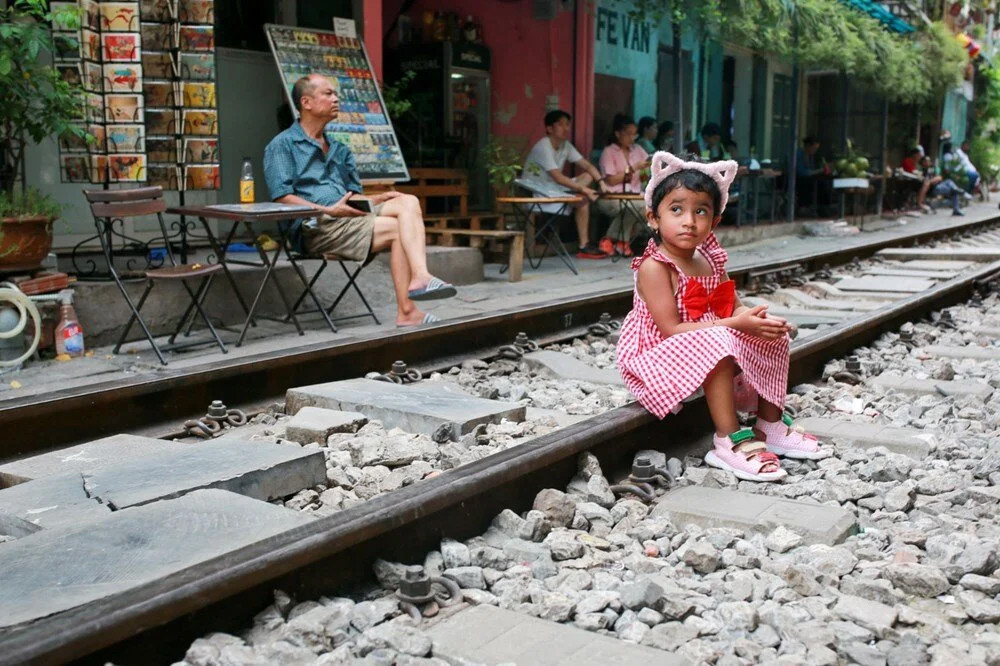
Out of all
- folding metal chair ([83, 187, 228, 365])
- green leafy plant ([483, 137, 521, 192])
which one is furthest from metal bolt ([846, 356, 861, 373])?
green leafy plant ([483, 137, 521, 192])

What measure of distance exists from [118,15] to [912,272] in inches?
288

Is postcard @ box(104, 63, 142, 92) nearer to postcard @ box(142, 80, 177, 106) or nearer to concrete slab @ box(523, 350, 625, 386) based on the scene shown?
postcard @ box(142, 80, 177, 106)

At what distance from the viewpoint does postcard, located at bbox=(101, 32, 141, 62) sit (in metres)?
6.96

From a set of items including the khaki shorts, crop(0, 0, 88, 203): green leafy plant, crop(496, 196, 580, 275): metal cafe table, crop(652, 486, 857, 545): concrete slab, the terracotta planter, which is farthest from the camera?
crop(496, 196, 580, 275): metal cafe table

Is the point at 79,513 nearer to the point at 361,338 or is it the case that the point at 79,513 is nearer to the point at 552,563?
the point at 552,563

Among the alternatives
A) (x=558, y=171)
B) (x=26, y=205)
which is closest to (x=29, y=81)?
(x=26, y=205)

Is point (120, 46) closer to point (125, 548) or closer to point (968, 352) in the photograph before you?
point (125, 548)

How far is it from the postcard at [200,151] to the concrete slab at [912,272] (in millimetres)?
6122

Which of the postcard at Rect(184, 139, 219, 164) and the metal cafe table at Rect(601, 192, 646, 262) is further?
the metal cafe table at Rect(601, 192, 646, 262)

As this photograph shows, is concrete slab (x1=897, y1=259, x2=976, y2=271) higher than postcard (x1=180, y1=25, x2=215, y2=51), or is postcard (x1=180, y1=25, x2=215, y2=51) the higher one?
postcard (x1=180, y1=25, x2=215, y2=51)

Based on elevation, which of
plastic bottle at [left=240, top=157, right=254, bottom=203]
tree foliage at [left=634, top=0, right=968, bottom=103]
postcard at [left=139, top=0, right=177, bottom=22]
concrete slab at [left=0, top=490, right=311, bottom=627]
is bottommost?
concrete slab at [left=0, top=490, right=311, bottom=627]

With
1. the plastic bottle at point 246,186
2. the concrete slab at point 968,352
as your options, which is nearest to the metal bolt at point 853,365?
the concrete slab at point 968,352

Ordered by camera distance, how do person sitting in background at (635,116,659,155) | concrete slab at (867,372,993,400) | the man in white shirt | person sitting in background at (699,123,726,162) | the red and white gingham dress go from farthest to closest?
1. person sitting in background at (699,123,726,162)
2. person sitting in background at (635,116,659,155)
3. the man in white shirt
4. concrete slab at (867,372,993,400)
5. the red and white gingham dress

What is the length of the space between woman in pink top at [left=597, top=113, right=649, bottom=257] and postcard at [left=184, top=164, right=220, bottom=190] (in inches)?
217
